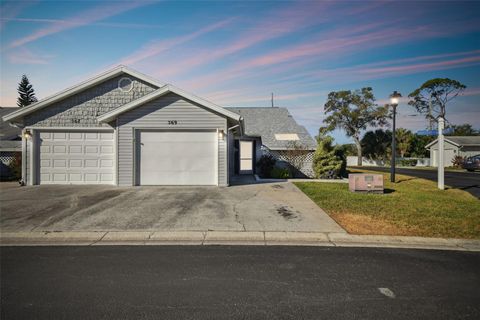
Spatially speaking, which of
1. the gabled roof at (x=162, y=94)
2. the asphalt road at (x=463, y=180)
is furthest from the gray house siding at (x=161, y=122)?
the asphalt road at (x=463, y=180)

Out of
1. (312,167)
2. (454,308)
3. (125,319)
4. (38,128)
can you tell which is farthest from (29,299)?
(312,167)

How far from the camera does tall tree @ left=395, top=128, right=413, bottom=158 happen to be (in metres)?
41.8

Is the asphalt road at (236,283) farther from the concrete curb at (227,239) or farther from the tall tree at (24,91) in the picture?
the tall tree at (24,91)

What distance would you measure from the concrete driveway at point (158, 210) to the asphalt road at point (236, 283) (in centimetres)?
117

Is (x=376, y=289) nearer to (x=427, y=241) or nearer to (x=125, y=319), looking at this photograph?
(x=427, y=241)

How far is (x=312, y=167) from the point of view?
55.4ft

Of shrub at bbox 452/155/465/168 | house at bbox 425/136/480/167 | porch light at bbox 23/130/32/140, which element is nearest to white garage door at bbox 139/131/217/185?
porch light at bbox 23/130/32/140

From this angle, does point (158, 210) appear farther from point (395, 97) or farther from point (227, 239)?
point (395, 97)

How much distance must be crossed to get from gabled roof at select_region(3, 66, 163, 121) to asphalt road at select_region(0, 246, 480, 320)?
10.0 metres

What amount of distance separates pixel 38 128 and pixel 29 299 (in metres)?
12.1

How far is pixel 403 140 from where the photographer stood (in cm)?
4241

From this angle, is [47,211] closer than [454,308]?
No

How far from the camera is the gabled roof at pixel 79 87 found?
11.9 m

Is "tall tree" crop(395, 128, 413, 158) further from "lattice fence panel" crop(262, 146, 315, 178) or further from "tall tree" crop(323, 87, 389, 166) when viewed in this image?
"lattice fence panel" crop(262, 146, 315, 178)
